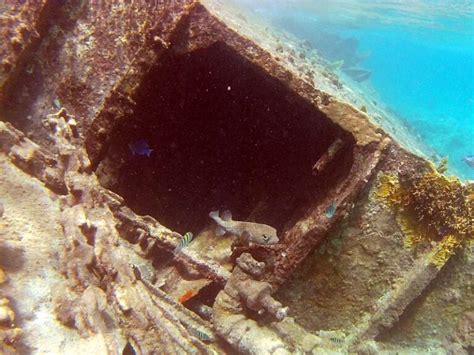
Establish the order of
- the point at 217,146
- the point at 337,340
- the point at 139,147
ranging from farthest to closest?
the point at 217,146 → the point at 139,147 → the point at 337,340

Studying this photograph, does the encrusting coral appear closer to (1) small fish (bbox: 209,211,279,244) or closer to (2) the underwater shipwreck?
(2) the underwater shipwreck

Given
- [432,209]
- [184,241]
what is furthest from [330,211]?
[184,241]

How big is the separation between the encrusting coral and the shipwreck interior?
0.58 meters

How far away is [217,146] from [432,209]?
3046 mm

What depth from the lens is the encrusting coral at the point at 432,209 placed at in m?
3.67

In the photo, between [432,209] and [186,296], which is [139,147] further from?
[432,209]

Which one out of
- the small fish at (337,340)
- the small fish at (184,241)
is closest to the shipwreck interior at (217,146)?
the small fish at (184,241)

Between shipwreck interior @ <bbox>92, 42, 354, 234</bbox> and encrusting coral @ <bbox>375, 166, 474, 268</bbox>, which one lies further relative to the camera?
shipwreck interior @ <bbox>92, 42, 354, 234</bbox>

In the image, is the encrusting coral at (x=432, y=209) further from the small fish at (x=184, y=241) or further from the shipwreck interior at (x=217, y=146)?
the small fish at (x=184, y=241)

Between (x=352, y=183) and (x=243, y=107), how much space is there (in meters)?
1.90

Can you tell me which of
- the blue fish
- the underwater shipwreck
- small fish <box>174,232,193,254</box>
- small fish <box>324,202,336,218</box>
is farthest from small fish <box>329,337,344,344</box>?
the blue fish

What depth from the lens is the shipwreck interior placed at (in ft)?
13.3

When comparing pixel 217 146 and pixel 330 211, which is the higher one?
pixel 330 211

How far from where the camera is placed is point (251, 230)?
413 cm
